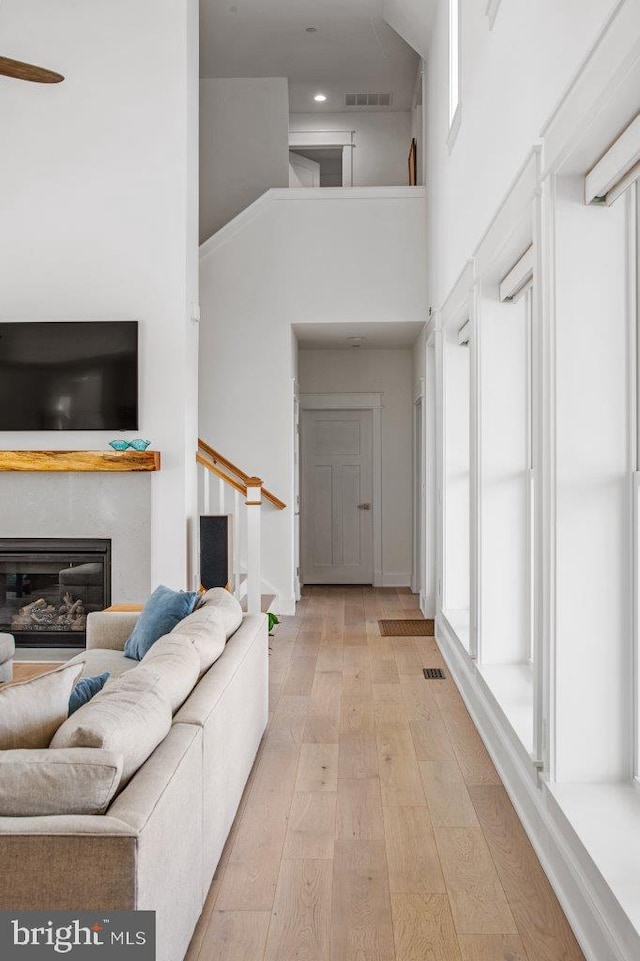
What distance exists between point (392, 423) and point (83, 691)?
7108mm

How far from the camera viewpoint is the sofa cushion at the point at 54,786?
168cm

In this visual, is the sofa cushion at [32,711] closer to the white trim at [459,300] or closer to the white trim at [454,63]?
the white trim at [459,300]

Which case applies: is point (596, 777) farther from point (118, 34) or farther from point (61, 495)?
point (118, 34)

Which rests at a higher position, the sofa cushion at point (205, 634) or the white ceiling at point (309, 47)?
the white ceiling at point (309, 47)

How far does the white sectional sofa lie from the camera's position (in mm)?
1578

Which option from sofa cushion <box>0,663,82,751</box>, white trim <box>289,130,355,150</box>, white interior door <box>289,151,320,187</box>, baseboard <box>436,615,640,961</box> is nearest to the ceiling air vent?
white trim <box>289,130,355,150</box>

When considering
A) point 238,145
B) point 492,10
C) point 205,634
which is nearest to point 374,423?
point 238,145

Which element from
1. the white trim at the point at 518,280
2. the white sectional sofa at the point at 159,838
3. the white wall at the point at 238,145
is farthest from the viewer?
the white wall at the point at 238,145

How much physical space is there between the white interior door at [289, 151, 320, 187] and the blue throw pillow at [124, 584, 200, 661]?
25.0 feet

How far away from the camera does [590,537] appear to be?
2512 millimetres

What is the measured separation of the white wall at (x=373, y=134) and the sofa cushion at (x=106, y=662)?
25.2 feet

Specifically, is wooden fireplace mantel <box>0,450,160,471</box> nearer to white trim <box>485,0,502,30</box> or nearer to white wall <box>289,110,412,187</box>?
white trim <box>485,0,502,30</box>

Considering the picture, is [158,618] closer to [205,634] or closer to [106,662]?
[106,662]

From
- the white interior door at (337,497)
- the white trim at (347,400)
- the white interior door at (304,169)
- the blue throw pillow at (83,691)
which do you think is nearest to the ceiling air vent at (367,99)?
the white interior door at (304,169)
